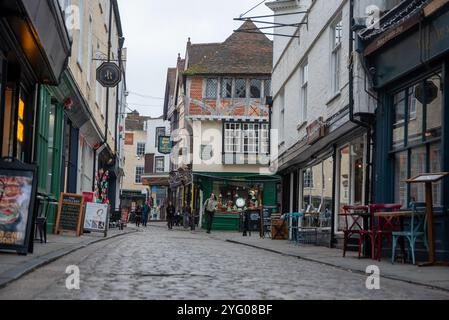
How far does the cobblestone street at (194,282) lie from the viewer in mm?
6871

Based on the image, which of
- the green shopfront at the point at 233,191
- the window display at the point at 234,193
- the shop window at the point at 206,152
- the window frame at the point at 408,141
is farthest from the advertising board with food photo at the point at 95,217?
the shop window at the point at 206,152

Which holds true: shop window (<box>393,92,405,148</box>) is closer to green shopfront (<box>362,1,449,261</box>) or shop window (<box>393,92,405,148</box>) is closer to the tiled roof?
green shopfront (<box>362,1,449,261</box>)

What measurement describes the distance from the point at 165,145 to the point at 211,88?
10.4m

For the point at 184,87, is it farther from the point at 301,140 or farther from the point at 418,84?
the point at 418,84

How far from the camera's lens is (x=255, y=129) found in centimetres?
4297

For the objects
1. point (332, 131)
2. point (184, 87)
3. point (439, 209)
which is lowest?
point (439, 209)

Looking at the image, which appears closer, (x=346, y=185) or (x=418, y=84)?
(x=418, y=84)

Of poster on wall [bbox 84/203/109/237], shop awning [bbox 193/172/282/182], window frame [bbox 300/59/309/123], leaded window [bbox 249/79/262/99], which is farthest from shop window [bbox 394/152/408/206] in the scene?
leaded window [bbox 249/79/262/99]

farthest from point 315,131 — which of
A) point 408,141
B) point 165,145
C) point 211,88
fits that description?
point 165,145

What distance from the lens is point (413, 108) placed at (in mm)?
13359

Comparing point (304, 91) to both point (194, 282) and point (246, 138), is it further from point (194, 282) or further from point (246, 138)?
point (246, 138)

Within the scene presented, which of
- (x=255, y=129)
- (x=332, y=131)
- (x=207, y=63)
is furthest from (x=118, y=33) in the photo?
(x=332, y=131)
